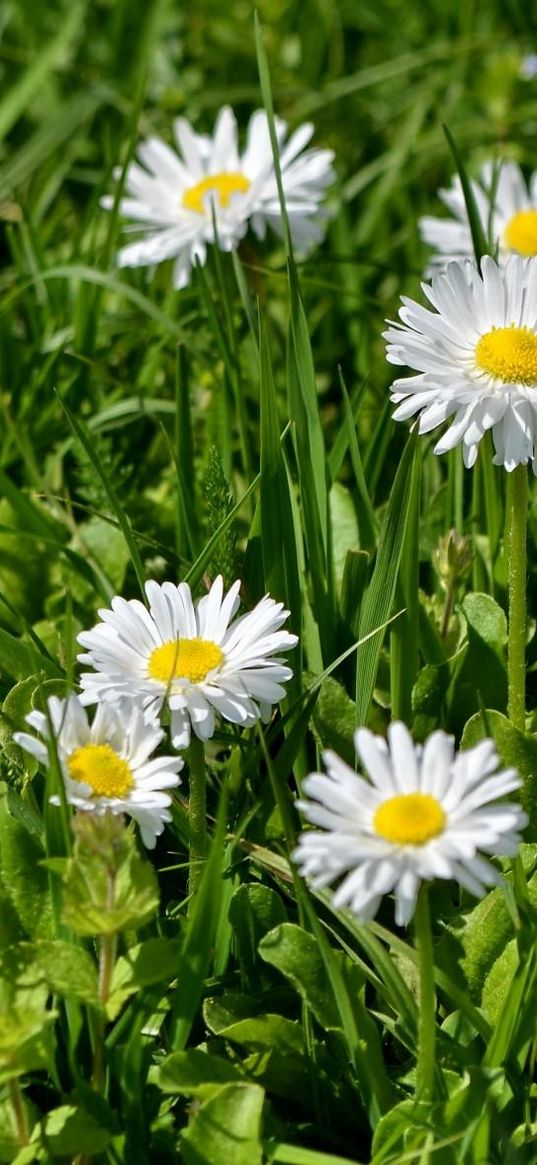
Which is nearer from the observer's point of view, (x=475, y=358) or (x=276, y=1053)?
(x=276, y=1053)

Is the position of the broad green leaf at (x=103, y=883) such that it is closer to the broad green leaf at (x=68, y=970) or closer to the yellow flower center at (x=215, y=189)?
the broad green leaf at (x=68, y=970)

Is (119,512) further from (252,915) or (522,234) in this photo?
(522,234)

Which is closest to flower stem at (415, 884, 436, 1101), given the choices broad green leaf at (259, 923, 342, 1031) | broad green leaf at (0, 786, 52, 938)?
broad green leaf at (259, 923, 342, 1031)

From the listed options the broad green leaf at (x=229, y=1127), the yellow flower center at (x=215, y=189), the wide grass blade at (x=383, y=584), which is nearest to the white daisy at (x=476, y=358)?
the wide grass blade at (x=383, y=584)

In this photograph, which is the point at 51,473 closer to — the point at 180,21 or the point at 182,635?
the point at 182,635

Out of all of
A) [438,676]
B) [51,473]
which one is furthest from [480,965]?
[51,473]

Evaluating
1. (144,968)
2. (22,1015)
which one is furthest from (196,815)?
(22,1015)
